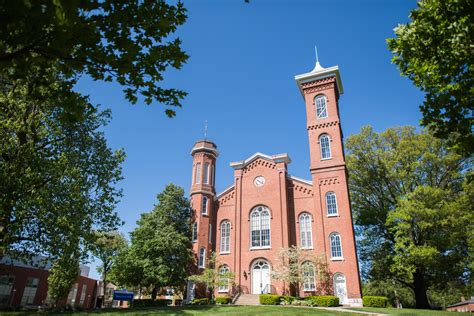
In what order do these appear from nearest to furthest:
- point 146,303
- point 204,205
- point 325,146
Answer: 1. point 146,303
2. point 325,146
3. point 204,205

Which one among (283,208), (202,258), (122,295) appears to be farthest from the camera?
(202,258)

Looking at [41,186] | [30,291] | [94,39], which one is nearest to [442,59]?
[94,39]

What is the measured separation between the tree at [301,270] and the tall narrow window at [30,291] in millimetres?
21908

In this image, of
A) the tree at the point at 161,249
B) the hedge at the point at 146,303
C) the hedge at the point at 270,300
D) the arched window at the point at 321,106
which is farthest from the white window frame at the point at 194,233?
the arched window at the point at 321,106

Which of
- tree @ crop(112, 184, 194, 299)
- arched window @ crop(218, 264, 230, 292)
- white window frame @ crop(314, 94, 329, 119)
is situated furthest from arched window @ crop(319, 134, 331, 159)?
tree @ crop(112, 184, 194, 299)

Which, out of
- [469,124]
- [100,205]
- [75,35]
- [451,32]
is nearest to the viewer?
[75,35]

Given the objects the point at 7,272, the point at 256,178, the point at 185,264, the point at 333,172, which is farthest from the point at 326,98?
the point at 7,272

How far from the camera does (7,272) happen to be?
27.3 m

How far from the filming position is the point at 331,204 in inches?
1078

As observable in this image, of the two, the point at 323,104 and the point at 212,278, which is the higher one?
the point at 323,104

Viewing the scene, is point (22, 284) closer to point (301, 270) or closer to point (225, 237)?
point (225, 237)

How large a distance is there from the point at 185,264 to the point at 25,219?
51.9 ft

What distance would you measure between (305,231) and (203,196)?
10.5m

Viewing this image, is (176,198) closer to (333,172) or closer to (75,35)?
(333,172)
